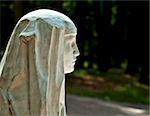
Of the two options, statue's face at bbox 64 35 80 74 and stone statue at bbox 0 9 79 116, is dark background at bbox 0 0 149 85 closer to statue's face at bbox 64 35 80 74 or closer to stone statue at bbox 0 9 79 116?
statue's face at bbox 64 35 80 74

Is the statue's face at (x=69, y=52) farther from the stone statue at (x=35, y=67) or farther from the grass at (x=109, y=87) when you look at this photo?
the grass at (x=109, y=87)

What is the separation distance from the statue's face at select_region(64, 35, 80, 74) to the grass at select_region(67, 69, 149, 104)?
12898 mm

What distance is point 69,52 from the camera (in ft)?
8.15

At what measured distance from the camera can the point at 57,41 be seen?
2.30 meters

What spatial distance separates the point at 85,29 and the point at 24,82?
17778mm

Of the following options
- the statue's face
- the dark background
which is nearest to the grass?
the dark background

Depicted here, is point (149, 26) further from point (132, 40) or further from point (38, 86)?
point (38, 86)

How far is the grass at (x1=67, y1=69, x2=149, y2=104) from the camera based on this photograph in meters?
15.9

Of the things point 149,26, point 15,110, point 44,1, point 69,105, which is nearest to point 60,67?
point 15,110

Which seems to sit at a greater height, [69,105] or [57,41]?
[57,41]

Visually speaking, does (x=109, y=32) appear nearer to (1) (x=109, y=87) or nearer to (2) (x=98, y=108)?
(1) (x=109, y=87)

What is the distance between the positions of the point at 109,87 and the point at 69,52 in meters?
15.6

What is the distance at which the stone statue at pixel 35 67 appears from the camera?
2.27 metres

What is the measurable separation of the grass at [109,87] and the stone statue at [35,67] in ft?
43.0
